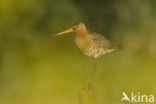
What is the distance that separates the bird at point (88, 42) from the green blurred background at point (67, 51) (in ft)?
0.82

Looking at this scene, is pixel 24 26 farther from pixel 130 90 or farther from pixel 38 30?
pixel 130 90

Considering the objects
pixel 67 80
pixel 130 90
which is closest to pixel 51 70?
pixel 67 80

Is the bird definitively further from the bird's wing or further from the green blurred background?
the green blurred background

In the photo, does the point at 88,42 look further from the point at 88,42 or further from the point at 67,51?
the point at 67,51

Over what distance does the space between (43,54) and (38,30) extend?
0.18 m

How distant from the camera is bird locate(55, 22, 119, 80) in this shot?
7.57 feet

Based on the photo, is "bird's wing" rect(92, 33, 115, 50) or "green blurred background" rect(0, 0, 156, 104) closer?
"bird's wing" rect(92, 33, 115, 50)

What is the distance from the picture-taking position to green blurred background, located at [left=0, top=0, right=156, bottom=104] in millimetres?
2557

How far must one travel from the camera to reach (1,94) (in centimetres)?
258

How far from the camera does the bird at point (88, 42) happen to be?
90.9 inches

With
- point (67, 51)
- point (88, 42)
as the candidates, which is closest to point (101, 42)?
point (88, 42)

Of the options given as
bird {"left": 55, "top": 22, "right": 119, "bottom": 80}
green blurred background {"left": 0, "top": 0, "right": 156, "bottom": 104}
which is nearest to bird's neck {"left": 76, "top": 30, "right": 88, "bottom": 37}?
bird {"left": 55, "top": 22, "right": 119, "bottom": 80}

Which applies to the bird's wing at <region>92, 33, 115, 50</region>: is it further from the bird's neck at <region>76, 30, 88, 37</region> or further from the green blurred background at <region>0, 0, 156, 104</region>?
the green blurred background at <region>0, 0, 156, 104</region>

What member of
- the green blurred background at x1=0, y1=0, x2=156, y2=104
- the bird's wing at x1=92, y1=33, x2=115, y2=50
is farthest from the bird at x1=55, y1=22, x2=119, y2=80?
the green blurred background at x1=0, y1=0, x2=156, y2=104
